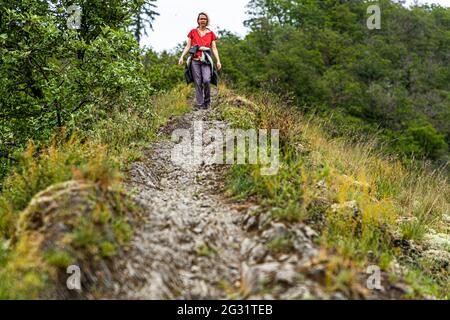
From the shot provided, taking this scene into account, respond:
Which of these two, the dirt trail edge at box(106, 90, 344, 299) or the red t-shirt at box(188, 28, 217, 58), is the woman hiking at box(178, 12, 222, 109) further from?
the dirt trail edge at box(106, 90, 344, 299)

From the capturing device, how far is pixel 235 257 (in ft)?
15.0

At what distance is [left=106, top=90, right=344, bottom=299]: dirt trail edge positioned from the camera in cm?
395

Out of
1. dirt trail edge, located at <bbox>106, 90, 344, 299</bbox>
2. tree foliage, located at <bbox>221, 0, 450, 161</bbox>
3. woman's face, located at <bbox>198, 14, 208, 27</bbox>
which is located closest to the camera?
dirt trail edge, located at <bbox>106, 90, 344, 299</bbox>

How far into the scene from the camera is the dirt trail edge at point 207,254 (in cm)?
395

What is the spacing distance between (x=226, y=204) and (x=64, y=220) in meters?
2.12

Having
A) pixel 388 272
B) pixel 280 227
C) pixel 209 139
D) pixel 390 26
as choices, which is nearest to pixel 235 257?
pixel 280 227

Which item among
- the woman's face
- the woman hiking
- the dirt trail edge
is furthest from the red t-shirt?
the dirt trail edge

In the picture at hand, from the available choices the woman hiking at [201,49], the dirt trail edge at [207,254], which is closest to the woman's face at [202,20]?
the woman hiking at [201,49]

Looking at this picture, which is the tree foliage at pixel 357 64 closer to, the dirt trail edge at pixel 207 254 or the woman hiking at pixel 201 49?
the woman hiking at pixel 201 49

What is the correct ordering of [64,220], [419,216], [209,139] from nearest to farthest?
[64,220]
[419,216]
[209,139]

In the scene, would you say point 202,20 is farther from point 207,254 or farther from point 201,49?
point 207,254
